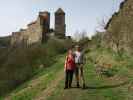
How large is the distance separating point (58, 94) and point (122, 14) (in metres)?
18.2

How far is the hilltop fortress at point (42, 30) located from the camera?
245 feet

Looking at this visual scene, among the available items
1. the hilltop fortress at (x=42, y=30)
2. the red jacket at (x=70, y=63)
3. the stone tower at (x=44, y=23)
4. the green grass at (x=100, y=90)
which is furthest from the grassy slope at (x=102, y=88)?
the hilltop fortress at (x=42, y=30)

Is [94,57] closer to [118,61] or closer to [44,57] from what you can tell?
[118,61]

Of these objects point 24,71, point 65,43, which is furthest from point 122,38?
point 65,43

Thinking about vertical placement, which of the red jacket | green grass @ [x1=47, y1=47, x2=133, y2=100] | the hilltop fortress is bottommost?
green grass @ [x1=47, y1=47, x2=133, y2=100]

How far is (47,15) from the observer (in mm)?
79188

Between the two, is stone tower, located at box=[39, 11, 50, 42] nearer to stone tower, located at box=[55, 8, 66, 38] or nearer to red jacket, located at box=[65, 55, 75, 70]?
stone tower, located at box=[55, 8, 66, 38]

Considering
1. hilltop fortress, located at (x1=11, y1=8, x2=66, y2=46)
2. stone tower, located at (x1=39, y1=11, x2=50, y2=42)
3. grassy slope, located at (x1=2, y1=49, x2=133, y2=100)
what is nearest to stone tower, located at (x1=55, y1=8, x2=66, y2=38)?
hilltop fortress, located at (x1=11, y1=8, x2=66, y2=46)

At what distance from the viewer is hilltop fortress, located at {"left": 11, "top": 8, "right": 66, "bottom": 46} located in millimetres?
74750

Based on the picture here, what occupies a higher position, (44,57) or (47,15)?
(47,15)

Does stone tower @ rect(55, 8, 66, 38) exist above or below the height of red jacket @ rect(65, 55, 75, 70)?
above

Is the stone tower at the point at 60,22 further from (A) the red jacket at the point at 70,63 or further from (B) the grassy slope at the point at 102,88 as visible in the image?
(A) the red jacket at the point at 70,63

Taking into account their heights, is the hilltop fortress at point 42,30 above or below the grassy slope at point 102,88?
above

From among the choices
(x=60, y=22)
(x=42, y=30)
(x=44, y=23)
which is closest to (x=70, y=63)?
(x=42, y=30)
